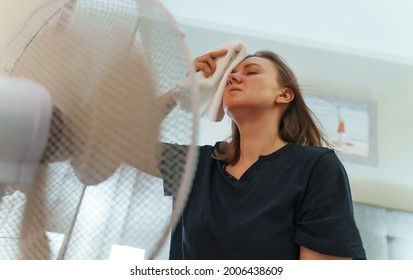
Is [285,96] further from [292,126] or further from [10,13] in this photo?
[10,13]

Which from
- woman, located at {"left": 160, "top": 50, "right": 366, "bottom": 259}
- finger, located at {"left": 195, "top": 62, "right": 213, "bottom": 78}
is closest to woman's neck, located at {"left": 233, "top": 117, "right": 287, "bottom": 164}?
woman, located at {"left": 160, "top": 50, "right": 366, "bottom": 259}

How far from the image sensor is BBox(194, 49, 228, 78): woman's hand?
2.33 ft

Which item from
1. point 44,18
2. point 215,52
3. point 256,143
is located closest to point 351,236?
point 256,143

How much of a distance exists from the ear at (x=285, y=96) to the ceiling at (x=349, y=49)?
31.8 inches

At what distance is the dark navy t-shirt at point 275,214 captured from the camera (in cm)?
61

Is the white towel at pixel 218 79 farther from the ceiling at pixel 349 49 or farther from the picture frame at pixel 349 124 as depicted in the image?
the picture frame at pixel 349 124

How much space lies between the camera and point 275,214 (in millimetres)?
634

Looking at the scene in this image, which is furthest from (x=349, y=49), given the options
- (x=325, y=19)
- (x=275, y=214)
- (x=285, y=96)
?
(x=275, y=214)

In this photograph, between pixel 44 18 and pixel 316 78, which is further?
pixel 316 78

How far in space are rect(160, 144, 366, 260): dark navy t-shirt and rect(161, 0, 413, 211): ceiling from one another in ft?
3.09
